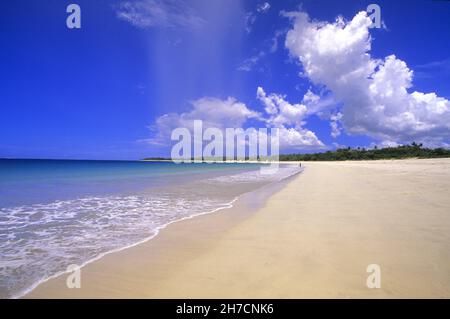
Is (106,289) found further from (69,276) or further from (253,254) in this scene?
(253,254)

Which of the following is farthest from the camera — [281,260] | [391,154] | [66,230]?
[391,154]

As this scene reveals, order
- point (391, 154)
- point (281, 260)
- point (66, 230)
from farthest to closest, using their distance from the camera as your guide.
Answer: point (391, 154) < point (66, 230) < point (281, 260)

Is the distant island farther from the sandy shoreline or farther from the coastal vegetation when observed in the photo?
the sandy shoreline

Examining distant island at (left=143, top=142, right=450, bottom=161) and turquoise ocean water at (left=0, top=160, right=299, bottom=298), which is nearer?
turquoise ocean water at (left=0, top=160, right=299, bottom=298)

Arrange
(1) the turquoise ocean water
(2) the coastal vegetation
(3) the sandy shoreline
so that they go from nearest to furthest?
(3) the sandy shoreline < (1) the turquoise ocean water < (2) the coastal vegetation

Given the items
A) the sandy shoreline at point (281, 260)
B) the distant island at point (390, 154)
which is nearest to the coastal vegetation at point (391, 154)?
the distant island at point (390, 154)

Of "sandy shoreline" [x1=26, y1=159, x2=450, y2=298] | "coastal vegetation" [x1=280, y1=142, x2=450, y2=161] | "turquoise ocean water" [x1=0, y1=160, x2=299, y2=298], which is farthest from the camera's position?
"coastal vegetation" [x1=280, y1=142, x2=450, y2=161]

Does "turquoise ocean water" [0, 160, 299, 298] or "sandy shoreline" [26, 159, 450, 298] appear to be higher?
"sandy shoreline" [26, 159, 450, 298]

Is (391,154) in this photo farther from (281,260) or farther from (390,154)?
(281,260)

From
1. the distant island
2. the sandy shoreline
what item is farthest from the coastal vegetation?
the sandy shoreline

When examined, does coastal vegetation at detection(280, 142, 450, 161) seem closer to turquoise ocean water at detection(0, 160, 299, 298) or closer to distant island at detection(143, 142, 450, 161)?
distant island at detection(143, 142, 450, 161)

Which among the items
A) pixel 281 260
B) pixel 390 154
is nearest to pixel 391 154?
pixel 390 154

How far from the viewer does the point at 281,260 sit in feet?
12.6

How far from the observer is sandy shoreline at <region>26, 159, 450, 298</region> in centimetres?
303
